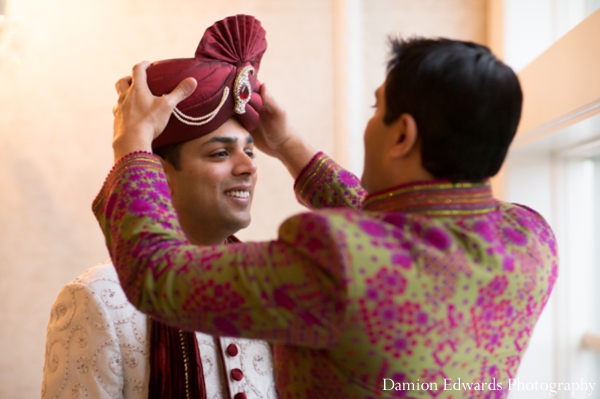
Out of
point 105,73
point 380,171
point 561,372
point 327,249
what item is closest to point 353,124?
point 105,73

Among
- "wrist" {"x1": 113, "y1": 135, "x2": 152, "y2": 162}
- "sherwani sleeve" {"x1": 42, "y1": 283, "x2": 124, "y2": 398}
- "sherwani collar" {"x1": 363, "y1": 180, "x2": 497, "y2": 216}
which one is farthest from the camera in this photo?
"sherwani sleeve" {"x1": 42, "y1": 283, "x2": 124, "y2": 398}

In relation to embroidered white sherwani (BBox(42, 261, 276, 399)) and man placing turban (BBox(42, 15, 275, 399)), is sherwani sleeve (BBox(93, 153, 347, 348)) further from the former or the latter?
embroidered white sherwani (BBox(42, 261, 276, 399))

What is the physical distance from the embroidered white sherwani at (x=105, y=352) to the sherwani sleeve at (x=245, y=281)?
0.58 metres

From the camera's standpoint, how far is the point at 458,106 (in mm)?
905

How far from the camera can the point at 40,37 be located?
9.40ft

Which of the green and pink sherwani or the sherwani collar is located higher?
the sherwani collar

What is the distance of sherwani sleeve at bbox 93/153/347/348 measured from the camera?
0.82 meters

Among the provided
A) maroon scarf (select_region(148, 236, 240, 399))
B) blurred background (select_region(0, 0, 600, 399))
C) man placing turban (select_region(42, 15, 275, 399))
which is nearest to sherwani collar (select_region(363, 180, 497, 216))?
man placing turban (select_region(42, 15, 275, 399))

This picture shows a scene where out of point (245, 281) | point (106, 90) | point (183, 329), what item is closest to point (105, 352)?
point (183, 329)

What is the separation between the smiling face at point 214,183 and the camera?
167 centimetres

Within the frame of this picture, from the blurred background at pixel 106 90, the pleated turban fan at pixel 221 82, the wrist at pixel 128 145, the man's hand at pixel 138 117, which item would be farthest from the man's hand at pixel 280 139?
the blurred background at pixel 106 90

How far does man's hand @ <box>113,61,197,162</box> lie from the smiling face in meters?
0.42

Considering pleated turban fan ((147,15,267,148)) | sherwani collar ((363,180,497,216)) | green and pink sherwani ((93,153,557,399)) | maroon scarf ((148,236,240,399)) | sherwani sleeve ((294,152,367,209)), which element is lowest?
maroon scarf ((148,236,240,399))

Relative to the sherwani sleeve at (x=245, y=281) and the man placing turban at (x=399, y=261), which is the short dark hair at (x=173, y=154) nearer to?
the man placing turban at (x=399, y=261)
